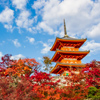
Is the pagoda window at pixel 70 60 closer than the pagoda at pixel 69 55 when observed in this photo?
No

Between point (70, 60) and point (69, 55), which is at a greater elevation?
point (69, 55)

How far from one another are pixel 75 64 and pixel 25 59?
797 cm

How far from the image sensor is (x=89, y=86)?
14.9 m

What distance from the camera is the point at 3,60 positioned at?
78.6 ft

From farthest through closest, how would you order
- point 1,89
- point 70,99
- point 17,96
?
point 70,99 < point 1,89 < point 17,96

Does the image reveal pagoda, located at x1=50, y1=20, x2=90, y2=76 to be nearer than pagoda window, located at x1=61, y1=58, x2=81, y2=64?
Yes

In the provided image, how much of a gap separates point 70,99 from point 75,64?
11.7 metres

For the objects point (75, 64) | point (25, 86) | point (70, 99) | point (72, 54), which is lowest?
point (70, 99)

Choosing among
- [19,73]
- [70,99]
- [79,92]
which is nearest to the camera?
[70,99]

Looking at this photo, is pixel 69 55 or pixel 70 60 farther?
pixel 69 55

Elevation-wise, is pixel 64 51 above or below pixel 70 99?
above

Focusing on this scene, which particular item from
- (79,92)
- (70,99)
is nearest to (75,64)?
(79,92)

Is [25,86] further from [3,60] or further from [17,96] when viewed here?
[3,60]

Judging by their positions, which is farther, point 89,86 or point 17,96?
point 89,86
